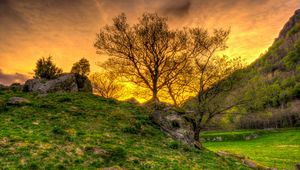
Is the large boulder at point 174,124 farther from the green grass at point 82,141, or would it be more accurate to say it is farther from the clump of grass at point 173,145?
the clump of grass at point 173,145

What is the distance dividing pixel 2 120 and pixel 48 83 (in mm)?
18987

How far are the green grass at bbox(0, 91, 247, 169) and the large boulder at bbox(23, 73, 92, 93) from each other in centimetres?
669

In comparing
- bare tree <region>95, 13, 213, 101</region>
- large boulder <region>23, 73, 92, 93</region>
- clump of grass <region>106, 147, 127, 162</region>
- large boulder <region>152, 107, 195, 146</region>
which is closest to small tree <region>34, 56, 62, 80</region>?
large boulder <region>23, 73, 92, 93</region>

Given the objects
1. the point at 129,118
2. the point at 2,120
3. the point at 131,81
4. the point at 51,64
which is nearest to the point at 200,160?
the point at 129,118

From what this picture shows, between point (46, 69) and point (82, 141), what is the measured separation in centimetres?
3249

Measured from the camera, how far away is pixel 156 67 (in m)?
38.9

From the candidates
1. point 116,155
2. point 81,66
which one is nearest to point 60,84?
point 116,155

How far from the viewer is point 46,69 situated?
4769 centimetres

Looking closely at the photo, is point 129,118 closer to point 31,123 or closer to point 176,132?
point 176,132

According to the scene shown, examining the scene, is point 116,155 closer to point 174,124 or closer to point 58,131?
point 58,131

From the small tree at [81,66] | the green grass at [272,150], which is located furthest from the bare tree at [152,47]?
the small tree at [81,66]

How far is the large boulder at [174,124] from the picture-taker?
28750 mm

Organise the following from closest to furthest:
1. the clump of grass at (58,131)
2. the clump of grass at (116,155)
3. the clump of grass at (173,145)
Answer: the clump of grass at (116,155)
the clump of grass at (58,131)
the clump of grass at (173,145)

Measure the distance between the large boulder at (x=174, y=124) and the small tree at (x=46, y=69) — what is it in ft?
84.5
